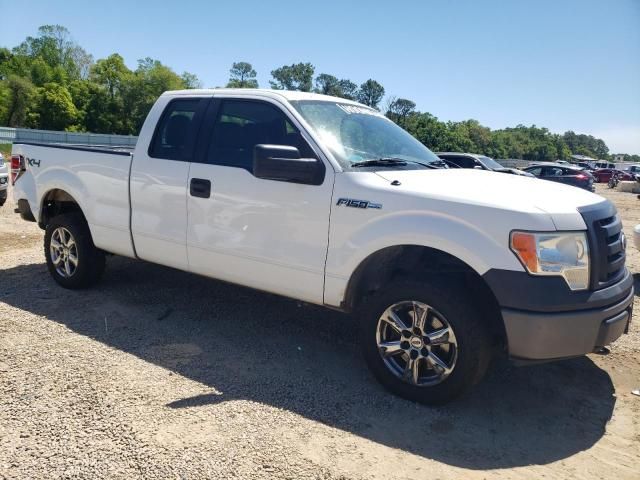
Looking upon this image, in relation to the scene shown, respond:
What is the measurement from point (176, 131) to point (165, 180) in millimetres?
481

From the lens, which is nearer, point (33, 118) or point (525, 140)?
point (33, 118)

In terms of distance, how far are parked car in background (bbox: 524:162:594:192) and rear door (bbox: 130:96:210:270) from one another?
20.5 m

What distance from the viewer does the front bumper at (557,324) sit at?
10.2ft

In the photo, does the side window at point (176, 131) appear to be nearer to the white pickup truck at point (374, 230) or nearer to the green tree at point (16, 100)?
the white pickup truck at point (374, 230)

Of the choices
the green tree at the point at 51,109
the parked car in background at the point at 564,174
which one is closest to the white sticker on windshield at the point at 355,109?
the parked car in background at the point at 564,174

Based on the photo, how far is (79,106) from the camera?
233ft

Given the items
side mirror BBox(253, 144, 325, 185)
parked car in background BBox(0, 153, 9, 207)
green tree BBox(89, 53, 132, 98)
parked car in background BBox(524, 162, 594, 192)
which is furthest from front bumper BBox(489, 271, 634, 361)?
green tree BBox(89, 53, 132, 98)

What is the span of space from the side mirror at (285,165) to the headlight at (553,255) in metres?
1.38

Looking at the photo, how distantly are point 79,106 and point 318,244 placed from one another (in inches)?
2998

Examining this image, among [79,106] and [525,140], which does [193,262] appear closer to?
[79,106]

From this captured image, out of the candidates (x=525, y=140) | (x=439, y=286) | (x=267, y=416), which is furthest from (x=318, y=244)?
(x=525, y=140)

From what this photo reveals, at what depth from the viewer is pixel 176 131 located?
4.79 meters

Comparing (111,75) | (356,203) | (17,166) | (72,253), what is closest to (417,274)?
(356,203)

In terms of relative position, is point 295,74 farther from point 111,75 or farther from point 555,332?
point 555,332
